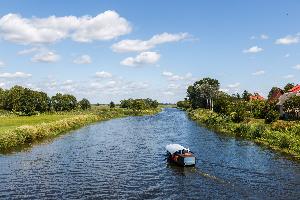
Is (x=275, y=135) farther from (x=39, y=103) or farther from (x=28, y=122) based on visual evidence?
(x=39, y=103)

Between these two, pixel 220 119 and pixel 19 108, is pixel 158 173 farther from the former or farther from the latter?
pixel 19 108

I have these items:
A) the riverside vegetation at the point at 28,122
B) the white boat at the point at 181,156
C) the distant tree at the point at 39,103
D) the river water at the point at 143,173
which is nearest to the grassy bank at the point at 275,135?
the river water at the point at 143,173

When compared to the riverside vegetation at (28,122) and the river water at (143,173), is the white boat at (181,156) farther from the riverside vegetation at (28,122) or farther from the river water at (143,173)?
the riverside vegetation at (28,122)

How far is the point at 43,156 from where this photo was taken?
6075cm

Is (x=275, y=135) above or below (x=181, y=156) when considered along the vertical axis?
above

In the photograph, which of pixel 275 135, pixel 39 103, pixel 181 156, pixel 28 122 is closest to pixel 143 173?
pixel 181 156

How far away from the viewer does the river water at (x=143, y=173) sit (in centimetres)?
3897

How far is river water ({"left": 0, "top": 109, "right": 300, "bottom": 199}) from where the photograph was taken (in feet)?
128

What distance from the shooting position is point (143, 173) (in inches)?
1916

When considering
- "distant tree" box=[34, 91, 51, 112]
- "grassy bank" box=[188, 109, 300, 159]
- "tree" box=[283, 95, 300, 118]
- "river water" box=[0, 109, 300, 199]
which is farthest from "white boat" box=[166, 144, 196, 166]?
"distant tree" box=[34, 91, 51, 112]

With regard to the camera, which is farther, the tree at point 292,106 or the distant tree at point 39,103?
the distant tree at point 39,103

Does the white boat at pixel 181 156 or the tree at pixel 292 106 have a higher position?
the tree at pixel 292 106

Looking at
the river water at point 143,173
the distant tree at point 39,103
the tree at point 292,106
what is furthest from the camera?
the distant tree at point 39,103

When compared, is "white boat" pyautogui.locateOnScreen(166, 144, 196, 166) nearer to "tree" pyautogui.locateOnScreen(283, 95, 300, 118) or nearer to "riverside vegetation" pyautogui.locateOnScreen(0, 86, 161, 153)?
"riverside vegetation" pyautogui.locateOnScreen(0, 86, 161, 153)
